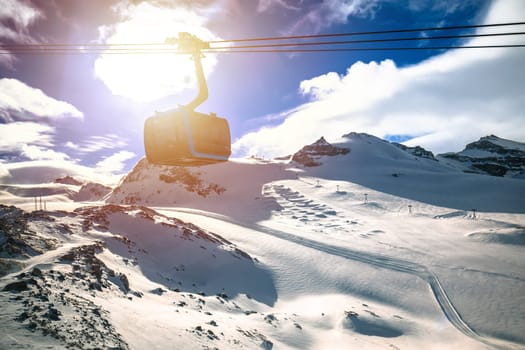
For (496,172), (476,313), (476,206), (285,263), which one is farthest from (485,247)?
(496,172)

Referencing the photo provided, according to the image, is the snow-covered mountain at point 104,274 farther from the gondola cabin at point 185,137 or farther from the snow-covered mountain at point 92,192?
the snow-covered mountain at point 92,192

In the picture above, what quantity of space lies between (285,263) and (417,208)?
38426 mm

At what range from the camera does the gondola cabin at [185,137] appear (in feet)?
27.2

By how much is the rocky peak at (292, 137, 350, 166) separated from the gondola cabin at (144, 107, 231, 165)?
92619 mm

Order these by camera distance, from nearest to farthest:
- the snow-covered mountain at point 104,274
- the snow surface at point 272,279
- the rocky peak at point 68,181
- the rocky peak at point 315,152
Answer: the snow-covered mountain at point 104,274 < the snow surface at point 272,279 < the rocky peak at point 315,152 < the rocky peak at point 68,181

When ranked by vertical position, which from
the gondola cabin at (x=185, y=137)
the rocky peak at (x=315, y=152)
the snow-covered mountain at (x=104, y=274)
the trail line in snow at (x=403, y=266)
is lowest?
the trail line in snow at (x=403, y=266)

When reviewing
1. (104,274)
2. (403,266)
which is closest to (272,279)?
(403,266)

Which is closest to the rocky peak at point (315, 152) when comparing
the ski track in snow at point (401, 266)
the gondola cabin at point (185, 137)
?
the ski track in snow at point (401, 266)

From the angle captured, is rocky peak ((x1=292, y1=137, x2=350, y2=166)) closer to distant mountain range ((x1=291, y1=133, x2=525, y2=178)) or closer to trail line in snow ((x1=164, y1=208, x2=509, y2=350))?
distant mountain range ((x1=291, y1=133, x2=525, y2=178))

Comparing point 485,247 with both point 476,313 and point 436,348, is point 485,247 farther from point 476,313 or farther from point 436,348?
point 436,348

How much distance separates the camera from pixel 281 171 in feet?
306

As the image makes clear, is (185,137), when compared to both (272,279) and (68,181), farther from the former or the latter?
(68,181)

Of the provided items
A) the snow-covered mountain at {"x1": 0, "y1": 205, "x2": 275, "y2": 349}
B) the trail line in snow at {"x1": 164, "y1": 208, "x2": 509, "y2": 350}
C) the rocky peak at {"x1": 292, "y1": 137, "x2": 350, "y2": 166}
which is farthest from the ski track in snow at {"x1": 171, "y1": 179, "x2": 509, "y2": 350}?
the rocky peak at {"x1": 292, "y1": 137, "x2": 350, "y2": 166}

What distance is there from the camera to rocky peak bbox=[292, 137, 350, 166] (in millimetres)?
103825
